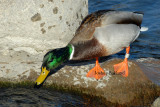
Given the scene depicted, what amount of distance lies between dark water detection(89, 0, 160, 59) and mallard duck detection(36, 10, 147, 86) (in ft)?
6.14

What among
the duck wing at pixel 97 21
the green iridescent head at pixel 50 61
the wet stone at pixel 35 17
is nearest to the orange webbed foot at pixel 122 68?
the duck wing at pixel 97 21

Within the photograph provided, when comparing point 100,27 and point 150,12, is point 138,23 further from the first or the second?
point 150,12

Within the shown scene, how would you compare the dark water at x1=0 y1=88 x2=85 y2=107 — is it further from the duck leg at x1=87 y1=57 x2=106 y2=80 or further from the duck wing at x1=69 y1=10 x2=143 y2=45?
the duck wing at x1=69 y1=10 x2=143 y2=45

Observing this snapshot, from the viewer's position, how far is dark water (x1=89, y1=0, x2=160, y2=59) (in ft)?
20.1

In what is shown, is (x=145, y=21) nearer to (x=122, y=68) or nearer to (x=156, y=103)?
(x=122, y=68)

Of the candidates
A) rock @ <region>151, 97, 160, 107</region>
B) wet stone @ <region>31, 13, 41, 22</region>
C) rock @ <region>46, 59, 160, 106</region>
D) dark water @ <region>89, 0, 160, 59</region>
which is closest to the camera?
rock @ <region>151, 97, 160, 107</region>

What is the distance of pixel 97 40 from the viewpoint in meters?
3.88

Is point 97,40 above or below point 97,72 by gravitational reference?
above

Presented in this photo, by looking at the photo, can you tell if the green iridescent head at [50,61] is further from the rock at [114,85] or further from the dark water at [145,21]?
the dark water at [145,21]

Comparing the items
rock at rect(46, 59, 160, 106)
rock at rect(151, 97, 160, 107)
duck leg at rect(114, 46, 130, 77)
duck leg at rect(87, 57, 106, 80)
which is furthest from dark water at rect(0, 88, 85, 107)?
rock at rect(151, 97, 160, 107)

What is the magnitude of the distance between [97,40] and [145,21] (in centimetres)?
426

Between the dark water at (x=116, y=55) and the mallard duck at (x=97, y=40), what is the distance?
0.92ft

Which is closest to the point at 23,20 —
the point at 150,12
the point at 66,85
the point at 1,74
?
the point at 1,74

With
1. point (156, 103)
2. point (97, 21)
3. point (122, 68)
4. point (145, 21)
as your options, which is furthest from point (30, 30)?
point (145, 21)
